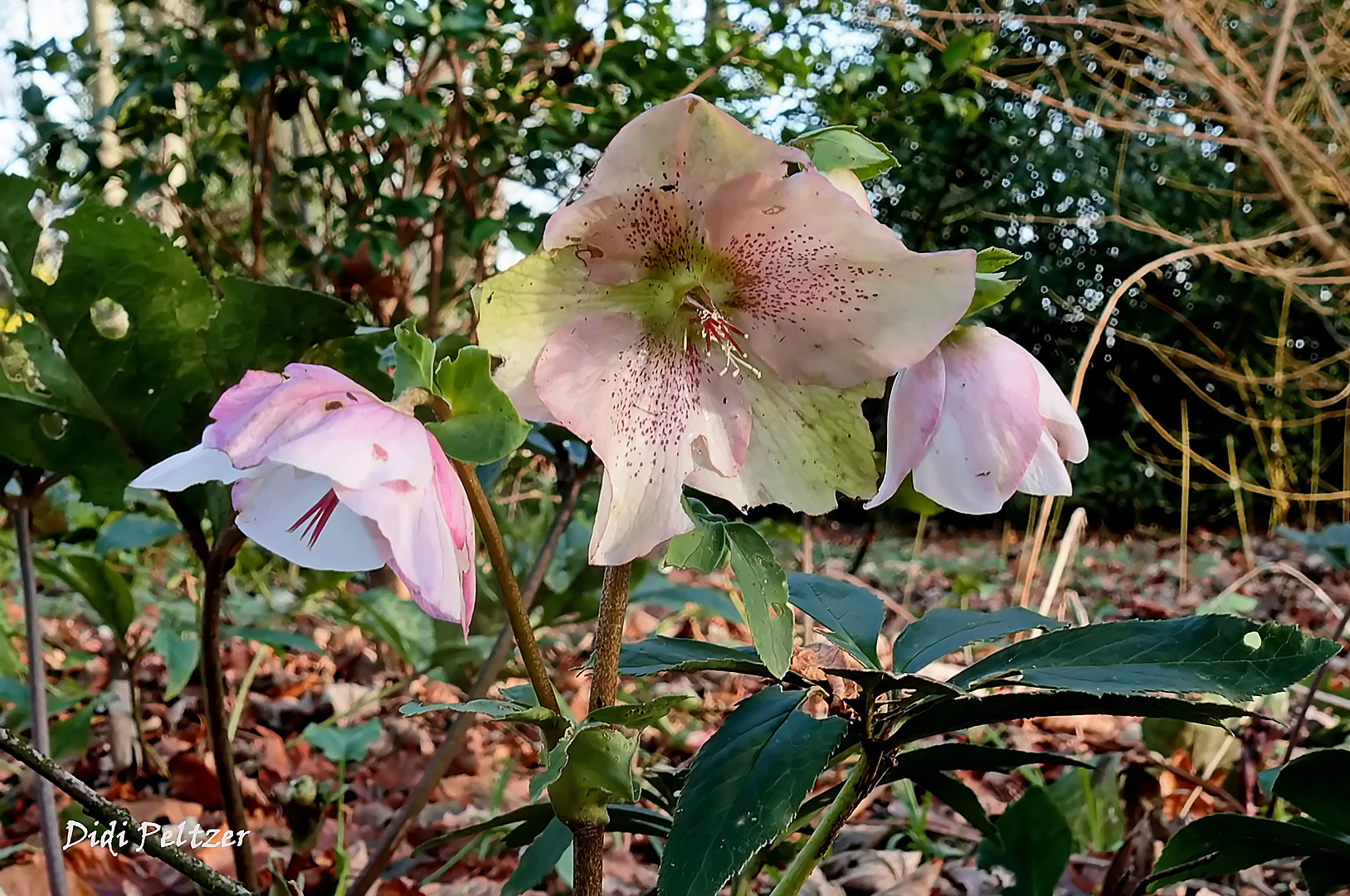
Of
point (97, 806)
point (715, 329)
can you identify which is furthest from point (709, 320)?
point (97, 806)

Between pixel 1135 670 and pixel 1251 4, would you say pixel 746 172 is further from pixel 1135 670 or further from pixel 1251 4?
pixel 1251 4

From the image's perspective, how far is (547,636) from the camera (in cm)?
172

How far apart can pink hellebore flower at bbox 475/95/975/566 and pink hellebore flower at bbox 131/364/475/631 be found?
53 millimetres

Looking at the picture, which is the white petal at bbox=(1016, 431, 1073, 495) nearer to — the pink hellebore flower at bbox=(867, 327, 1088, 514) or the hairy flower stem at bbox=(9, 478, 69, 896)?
the pink hellebore flower at bbox=(867, 327, 1088, 514)

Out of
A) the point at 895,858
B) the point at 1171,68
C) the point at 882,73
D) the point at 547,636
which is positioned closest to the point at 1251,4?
the point at 1171,68

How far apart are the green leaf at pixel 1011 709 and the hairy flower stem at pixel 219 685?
0.38 meters

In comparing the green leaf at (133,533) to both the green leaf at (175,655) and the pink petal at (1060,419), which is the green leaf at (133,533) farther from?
the pink petal at (1060,419)

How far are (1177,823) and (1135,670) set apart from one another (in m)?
0.61

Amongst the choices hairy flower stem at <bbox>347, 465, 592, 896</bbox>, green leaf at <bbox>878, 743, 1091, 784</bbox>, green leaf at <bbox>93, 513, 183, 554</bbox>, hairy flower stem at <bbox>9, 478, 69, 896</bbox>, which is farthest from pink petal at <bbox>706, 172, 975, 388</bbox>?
green leaf at <bbox>93, 513, 183, 554</bbox>

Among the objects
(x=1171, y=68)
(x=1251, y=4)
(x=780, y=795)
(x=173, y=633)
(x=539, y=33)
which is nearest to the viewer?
(x=780, y=795)

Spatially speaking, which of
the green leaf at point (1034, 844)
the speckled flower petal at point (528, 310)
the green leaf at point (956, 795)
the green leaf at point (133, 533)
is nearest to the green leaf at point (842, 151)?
the speckled flower petal at point (528, 310)

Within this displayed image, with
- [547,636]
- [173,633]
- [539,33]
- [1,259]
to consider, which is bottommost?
[547,636]

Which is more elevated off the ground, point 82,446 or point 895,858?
point 82,446

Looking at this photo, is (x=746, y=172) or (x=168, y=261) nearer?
(x=746, y=172)
